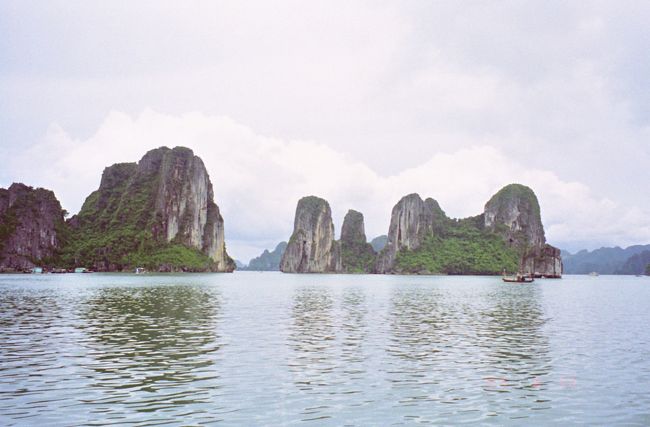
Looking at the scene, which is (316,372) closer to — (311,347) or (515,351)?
(311,347)

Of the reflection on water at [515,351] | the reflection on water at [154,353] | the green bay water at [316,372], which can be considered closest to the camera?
the green bay water at [316,372]

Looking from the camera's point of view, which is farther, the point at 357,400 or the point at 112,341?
the point at 112,341

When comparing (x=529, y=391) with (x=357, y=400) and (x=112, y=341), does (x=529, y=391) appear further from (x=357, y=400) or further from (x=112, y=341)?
(x=112, y=341)

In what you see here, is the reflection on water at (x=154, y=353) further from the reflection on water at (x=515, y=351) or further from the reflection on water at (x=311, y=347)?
the reflection on water at (x=515, y=351)

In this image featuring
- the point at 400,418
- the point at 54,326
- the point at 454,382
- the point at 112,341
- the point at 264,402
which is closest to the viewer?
the point at 400,418

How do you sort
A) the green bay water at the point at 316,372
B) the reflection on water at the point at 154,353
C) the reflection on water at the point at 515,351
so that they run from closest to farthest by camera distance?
the green bay water at the point at 316,372
the reflection on water at the point at 154,353
the reflection on water at the point at 515,351

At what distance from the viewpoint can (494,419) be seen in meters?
17.1

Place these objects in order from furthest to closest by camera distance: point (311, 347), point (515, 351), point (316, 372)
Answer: point (311, 347) < point (515, 351) < point (316, 372)

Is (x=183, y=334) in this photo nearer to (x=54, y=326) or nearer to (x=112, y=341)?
(x=112, y=341)

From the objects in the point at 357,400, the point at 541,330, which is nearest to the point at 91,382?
the point at 357,400

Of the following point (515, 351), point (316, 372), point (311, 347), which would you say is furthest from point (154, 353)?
point (515, 351)

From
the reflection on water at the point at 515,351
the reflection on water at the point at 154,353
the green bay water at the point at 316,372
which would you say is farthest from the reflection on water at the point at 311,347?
the reflection on water at the point at 515,351

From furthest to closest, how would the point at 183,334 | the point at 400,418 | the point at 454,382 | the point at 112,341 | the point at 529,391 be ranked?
the point at 183,334, the point at 112,341, the point at 454,382, the point at 529,391, the point at 400,418

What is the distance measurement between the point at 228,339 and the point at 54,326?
14.5 meters
